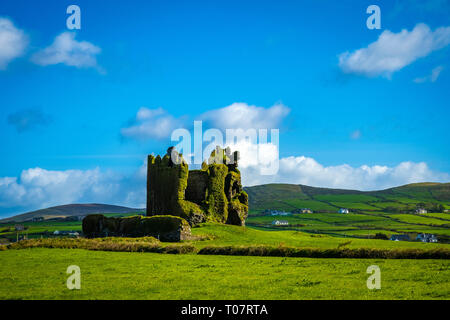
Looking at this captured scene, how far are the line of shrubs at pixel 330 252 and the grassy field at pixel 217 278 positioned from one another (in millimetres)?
2658

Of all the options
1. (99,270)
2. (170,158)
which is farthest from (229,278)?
(170,158)

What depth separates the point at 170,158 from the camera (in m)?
62.0

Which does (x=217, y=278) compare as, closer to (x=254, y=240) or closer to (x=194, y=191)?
(x=254, y=240)

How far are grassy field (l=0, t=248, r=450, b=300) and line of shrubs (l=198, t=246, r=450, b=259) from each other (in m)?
2.66

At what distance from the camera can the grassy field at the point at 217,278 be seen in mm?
19141

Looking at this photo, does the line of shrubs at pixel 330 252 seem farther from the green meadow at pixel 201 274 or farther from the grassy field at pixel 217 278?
the grassy field at pixel 217 278

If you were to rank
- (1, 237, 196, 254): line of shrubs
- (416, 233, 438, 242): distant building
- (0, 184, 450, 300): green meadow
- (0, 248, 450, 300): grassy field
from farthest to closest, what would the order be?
(416, 233, 438, 242): distant building → (1, 237, 196, 254): line of shrubs → (0, 184, 450, 300): green meadow → (0, 248, 450, 300): grassy field

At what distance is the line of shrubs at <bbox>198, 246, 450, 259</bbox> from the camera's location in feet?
110

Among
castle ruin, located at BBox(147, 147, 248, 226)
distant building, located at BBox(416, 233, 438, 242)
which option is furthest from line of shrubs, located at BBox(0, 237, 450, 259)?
distant building, located at BBox(416, 233, 438, 242)

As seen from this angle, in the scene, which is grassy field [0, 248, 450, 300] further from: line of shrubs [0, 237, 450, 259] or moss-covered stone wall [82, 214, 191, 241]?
moss-covered stone wall [82, 214, 191, 241]

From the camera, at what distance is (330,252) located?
3588 centimetres

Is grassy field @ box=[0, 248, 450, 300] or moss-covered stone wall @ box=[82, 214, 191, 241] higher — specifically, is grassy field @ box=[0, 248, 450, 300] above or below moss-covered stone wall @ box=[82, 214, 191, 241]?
below

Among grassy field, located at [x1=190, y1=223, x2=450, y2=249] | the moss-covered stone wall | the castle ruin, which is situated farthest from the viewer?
the castle ruin
